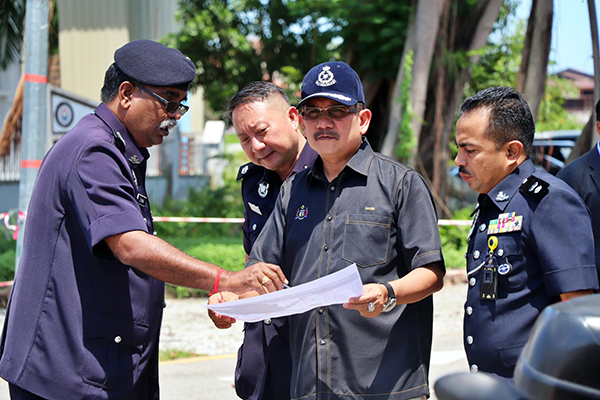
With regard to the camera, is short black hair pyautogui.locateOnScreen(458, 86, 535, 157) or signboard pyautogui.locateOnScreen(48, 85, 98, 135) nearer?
short black hair pyautogui.locateOnScreen(458, 86, 535, 157)

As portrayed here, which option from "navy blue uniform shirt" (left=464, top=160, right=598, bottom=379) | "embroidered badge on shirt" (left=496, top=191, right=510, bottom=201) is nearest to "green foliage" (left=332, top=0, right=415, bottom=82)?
"embroidered badge on shirt" (left=496, top=191, right=510, bottom=201)

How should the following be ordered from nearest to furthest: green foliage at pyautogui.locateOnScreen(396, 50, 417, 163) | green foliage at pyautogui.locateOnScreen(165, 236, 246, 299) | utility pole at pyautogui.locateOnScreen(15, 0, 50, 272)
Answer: utility pole at pyautogui.locateOnScreen(15, 0, 50, 272) < green foliage at pyautogui.locateOnScreen(165, 236, 246, 299) < green foliage at pyautogui.locateOnScreen(396, 50, 417, 163)

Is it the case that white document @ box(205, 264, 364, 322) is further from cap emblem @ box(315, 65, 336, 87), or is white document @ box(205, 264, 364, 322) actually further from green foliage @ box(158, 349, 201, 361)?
green foliage @ box(158, 349, 201, 361)

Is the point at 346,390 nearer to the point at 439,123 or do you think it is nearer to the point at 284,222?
the point at 284,222

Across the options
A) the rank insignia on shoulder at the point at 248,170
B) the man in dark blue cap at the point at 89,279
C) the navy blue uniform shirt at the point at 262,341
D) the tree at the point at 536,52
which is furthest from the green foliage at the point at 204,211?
the man in dark blue cap at the point at 89,279

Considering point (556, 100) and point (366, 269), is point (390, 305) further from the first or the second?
point (556, 100)

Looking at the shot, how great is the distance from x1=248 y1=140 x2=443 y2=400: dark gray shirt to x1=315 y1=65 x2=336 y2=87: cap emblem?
31 centimetres

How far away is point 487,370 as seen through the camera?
2297 mm

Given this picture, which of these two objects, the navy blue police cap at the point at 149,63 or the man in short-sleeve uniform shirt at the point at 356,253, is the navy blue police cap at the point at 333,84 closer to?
the man in short-sleeve uniform shirt at the point at 356,253

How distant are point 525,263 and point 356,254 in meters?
0.61

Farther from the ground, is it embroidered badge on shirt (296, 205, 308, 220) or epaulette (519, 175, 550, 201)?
epaulette (519, 175, 550, 201)

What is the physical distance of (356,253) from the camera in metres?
2.35

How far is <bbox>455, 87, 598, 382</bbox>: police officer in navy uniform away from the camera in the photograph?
216 cm

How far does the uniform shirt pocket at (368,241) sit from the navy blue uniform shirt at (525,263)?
38cm
